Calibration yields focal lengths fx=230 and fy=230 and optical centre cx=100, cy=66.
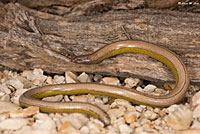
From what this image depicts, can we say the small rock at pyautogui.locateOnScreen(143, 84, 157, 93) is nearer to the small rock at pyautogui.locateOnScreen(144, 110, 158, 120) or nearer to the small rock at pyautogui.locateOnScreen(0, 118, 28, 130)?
the small rock at pyautogui.locateOnScreen(144, 110, 158, 120)

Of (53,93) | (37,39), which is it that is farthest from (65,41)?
(53,93)

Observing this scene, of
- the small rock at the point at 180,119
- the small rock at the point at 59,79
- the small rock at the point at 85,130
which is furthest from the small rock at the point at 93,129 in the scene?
the small rock at the point at 59,79

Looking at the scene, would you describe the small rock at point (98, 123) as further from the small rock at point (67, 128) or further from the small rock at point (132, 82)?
the small rock at point (132, 82)

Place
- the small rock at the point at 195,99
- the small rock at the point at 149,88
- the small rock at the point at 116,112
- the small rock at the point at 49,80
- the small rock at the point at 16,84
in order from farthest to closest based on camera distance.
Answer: the small rock at the point at 49,80, the small rock at the point at 16,84, the small rock at the point at 149,88, the small rock at the point at 195,99, the small rock at the point at 116,112

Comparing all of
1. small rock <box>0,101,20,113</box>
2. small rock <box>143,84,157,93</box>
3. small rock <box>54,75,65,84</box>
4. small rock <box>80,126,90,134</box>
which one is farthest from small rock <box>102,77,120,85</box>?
small rock <box>0,101,20,113</box>

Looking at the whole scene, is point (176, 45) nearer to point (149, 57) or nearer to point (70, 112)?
point (149, 57)

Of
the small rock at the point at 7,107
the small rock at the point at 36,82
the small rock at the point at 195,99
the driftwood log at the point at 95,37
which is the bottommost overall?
the small rock at the point at 7,107

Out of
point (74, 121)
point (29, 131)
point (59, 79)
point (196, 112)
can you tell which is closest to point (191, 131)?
point (196, 112)

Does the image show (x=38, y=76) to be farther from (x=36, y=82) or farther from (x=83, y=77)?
(x=83, y=77)
